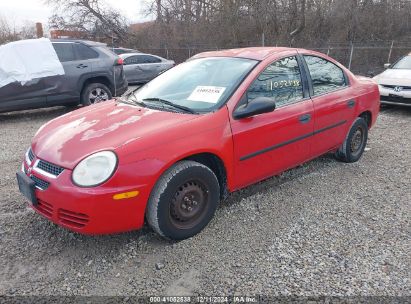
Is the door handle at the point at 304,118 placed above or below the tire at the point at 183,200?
above

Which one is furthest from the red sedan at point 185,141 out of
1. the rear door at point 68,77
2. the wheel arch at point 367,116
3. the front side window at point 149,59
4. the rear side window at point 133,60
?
the front side window at point 149,59

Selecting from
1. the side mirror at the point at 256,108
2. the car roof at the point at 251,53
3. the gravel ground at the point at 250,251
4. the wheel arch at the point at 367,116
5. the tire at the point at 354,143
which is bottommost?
the gravel ground at the point at 250,251

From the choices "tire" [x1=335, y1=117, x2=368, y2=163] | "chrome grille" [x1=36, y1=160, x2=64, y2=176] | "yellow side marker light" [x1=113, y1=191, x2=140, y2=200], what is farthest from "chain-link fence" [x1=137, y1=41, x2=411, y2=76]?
"chrome grille" [x1=36, y1=160, x2=64, y2=176]

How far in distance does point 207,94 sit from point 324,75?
5.62 ft

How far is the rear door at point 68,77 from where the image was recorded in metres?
7.73

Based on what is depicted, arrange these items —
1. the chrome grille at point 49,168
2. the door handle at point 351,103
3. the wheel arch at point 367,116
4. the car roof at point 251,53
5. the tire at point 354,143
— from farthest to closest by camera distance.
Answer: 1. the wheel arch at point 367,116
2. the tire at point 354,143
3. the door handle at point 351,103
4. the car roof at point 251,53
5. the chrome grille at point 49,168

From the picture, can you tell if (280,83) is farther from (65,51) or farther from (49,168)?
(65,51)

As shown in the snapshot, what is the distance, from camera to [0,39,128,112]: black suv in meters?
7.49

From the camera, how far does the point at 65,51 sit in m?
8.07

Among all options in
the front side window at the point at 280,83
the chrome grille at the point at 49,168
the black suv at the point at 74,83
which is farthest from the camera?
the black suv at the point at 74,83

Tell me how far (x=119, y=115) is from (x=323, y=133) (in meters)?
2.35

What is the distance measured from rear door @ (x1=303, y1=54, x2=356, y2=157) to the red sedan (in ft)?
0.05

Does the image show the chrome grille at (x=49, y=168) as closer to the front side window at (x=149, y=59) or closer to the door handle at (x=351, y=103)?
the door handle at (x=351, y=103)

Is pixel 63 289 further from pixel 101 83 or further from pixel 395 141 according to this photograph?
pixel 101 83
